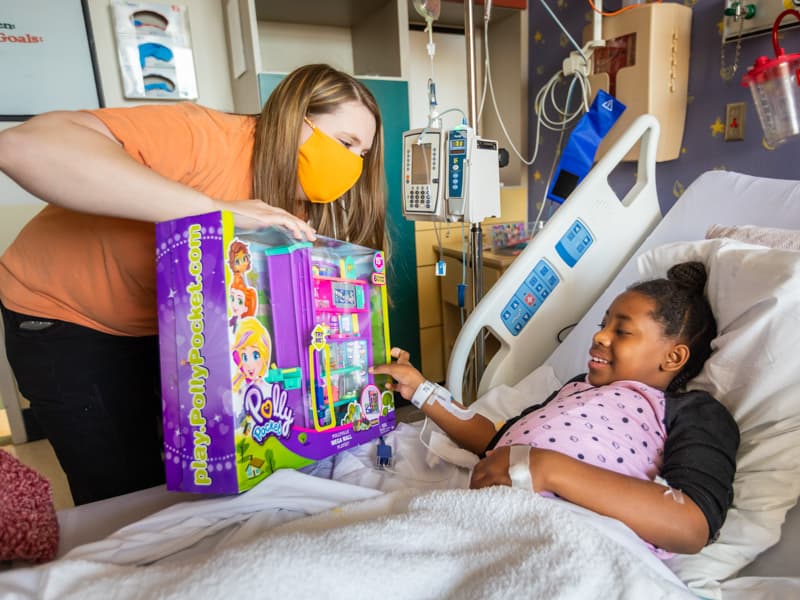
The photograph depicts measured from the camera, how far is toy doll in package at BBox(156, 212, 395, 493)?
858 millimetres

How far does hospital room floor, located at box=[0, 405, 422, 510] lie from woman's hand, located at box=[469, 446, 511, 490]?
171cm

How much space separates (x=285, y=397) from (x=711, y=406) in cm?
79

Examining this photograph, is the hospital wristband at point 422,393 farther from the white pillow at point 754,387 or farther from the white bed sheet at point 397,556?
the white pillow at point 754,387

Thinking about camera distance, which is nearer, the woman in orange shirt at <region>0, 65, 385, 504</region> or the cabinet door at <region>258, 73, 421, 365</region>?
the woman in orange shirt at <region>0, 65, 385, 504</region>

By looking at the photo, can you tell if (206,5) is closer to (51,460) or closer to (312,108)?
(312,108)

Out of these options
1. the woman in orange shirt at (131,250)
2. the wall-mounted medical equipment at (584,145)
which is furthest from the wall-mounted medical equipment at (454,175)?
the wall-mounted medical equipment at (584,145)

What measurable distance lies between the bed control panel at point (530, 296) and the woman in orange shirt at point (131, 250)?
526 millimetres

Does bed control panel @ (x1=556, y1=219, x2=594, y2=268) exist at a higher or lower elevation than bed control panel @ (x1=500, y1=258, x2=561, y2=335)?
higher

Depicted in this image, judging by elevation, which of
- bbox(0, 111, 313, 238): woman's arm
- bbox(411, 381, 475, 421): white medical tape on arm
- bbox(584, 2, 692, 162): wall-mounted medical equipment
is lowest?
bbox(411, 381, 475, 421): white medical tape on arm

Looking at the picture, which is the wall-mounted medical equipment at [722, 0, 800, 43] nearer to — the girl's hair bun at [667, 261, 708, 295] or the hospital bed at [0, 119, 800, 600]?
the hospital bed at [0, 119, 800, 600]

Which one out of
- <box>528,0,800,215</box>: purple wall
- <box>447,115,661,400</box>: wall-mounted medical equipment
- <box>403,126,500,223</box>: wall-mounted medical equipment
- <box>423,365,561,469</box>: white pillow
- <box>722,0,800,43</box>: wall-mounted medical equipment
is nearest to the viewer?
<box>423,365,561,469</box>: white pillow

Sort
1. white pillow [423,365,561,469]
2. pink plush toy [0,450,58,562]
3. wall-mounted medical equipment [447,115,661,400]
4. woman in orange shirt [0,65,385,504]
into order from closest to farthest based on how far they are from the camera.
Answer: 1. pink plush toy [0,450,58,562]
2. woman in orange shirt [0,65,385,504]
3. white pillow [423,365,561,469]
4. wall-mounted medical equipment [447,115,661,400]

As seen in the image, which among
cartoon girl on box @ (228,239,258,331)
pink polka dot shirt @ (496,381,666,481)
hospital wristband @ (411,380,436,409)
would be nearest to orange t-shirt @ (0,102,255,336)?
cartoon girl on box @ (228,239,258,331)

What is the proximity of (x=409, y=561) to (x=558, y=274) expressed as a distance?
1.01 metres
